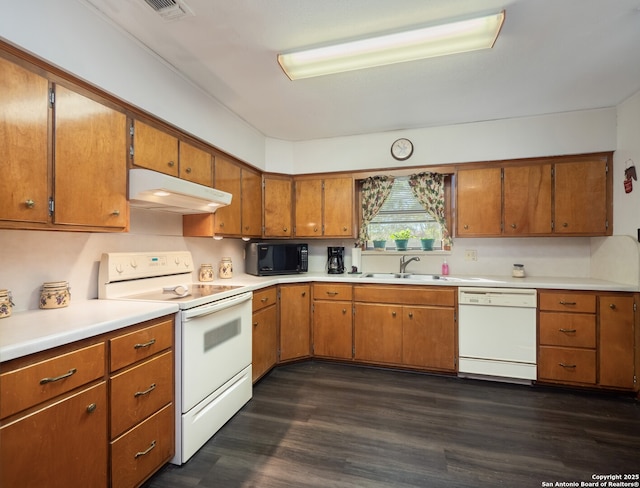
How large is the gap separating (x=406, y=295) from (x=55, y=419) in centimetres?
262

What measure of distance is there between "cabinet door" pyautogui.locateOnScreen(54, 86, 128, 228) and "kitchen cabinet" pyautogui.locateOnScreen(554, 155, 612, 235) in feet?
12.0

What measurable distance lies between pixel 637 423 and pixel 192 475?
2983mm

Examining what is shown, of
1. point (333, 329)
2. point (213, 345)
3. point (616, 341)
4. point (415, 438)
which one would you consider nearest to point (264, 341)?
point (333, 329)

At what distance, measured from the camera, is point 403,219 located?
3572 millimetres

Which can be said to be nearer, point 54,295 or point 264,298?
point 54,295

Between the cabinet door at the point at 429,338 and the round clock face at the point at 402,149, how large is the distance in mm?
1646

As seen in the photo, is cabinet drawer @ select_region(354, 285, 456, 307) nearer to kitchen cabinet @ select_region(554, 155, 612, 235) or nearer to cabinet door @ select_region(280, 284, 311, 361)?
cabinet door @ select_region(280, 284, 311, 361)

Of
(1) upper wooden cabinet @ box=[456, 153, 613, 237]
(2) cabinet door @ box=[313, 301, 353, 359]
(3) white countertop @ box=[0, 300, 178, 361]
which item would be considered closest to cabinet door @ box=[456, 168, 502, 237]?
(1) upper wooden cabinet @ box=[456, 153, 613, 237]

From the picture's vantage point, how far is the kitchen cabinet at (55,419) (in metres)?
1.01

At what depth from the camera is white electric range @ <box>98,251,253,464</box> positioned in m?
1.74

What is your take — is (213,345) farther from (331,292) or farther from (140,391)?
(331,292)

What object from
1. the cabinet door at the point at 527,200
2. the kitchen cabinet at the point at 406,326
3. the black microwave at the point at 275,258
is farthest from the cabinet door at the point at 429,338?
the black microwave at the point at 275,258

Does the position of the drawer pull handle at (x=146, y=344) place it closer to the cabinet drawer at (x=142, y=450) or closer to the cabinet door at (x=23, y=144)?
the cabinet drawer at (x=142, y=450)

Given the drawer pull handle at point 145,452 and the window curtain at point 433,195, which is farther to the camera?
the window curtain at point 433,195
